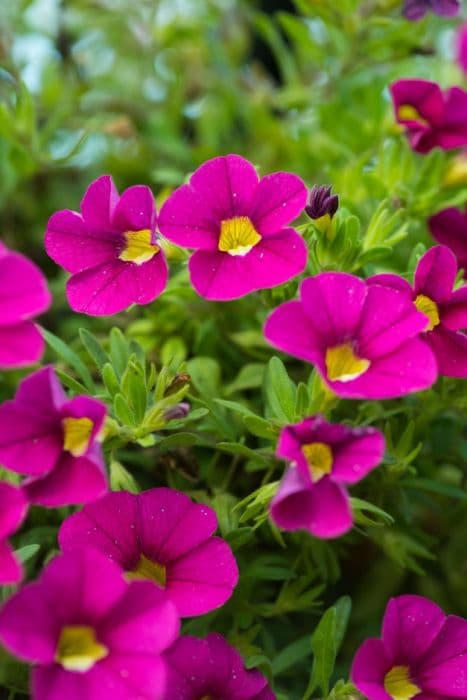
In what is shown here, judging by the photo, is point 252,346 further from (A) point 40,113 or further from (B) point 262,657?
(A) point 40,113

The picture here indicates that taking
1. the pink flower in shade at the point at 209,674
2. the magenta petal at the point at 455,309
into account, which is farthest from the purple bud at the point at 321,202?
the pink flower in shade at the point at 209,674

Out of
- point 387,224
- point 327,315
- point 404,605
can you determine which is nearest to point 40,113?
point 387,224

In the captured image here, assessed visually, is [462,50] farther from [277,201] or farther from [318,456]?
[318,456]

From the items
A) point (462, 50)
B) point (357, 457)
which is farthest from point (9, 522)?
point (462, 50)

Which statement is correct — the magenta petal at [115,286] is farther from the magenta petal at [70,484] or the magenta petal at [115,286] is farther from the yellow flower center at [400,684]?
the yellow flower center at [400,684]

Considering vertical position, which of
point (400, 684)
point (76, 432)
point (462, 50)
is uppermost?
point (76, 432)

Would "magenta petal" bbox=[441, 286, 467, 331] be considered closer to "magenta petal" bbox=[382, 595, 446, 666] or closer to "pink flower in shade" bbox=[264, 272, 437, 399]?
"pink flower in shade" bbox=[264, 272, 437, 399]

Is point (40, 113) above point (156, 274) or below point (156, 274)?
below
